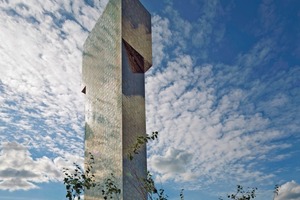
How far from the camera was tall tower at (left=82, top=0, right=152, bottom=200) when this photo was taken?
41625mm

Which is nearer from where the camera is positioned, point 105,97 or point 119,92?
point 119,92

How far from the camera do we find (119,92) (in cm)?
4353

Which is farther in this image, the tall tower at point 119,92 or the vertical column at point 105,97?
the vertical column at point 105,97

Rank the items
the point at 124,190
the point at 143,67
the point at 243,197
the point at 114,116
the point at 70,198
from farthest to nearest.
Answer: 1. the point at 143,67
2. the point at 114,116
3. the point at 124,190
4. the point at 243,197
5. the point at 70,198

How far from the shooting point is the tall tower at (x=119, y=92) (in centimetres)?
4162

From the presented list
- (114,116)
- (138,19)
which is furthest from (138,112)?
(138,19)

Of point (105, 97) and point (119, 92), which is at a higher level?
point (105, 97)

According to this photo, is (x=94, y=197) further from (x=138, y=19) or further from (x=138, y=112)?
(x=138, y=19)

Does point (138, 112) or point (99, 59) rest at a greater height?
point (99, 59)

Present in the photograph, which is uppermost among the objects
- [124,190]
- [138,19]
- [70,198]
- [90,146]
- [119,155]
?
[138,19]

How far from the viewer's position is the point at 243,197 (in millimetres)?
15633

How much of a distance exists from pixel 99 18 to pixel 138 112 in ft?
54.4

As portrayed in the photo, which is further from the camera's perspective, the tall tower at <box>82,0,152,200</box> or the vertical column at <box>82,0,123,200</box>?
the vertical column at <box>82,0,123,200</box>

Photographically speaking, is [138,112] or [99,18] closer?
[138,112]
